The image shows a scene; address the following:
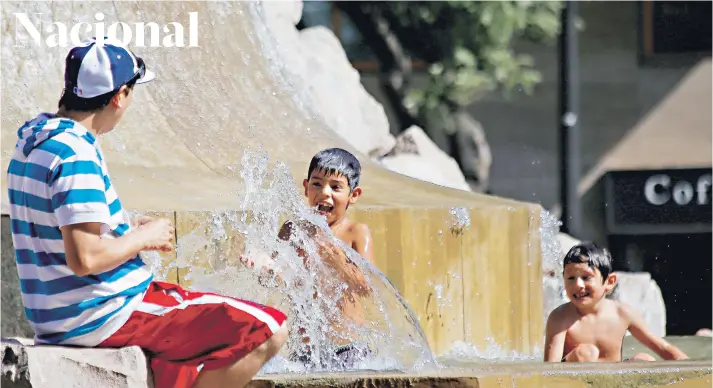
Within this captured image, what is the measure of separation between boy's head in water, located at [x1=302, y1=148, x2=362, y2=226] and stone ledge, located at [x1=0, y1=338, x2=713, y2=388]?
4.02 ft

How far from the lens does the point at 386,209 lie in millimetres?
6473

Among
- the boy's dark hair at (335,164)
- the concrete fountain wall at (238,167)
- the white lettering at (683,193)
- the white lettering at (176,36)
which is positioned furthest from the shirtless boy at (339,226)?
the white lettering at (683,193)

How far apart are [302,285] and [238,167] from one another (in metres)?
1.68

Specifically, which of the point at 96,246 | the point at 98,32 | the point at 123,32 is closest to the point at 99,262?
the point at 96,246

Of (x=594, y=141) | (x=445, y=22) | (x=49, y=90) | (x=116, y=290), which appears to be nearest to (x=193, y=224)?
(x=49, y=90)

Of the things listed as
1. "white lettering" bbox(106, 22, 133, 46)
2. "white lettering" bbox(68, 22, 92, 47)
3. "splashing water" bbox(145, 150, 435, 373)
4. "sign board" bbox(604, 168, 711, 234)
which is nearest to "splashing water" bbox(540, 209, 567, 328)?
"splashing water" bbox(145, 150, 435, 373)

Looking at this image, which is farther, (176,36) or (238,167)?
(176,36)

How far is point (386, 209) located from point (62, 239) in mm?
2874

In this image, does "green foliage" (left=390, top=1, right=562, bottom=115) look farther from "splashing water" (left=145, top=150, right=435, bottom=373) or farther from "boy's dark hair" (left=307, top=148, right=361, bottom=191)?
"boy's dark hair" (left=307, top=148, right=361, bottom=191)

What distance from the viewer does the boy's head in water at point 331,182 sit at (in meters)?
5.64

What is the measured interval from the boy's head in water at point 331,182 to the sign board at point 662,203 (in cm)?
1143

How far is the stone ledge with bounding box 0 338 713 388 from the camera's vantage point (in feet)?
12.4

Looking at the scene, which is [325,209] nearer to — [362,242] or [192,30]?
[362,242]

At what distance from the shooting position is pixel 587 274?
6.22 metres
